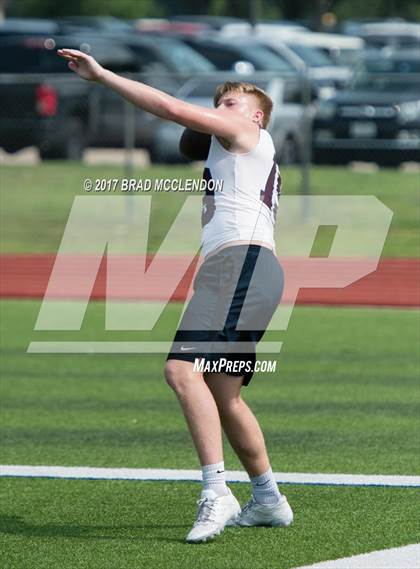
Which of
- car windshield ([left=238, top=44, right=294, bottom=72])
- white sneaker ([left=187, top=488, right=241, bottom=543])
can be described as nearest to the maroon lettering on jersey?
white sneaker ([left=187, top=488, right=241, bottom=543])

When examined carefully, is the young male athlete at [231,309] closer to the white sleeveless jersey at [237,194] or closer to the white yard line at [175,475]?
the white sleeveless jersey at [237,194]

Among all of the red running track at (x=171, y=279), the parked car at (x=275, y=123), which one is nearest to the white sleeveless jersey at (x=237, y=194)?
the red running track at (x=171, y=279)

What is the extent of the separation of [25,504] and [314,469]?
1.47 metres

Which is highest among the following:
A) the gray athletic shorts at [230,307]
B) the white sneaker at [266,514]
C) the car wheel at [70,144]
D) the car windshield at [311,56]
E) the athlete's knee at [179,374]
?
the gray athletic shorts at [230,307]

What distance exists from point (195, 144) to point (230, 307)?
0.71 metres

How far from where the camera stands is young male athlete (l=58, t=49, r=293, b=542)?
5824 mm

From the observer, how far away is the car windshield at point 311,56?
30.1 meters

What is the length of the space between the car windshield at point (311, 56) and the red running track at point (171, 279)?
14.2 m

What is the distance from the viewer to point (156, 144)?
23.4 m

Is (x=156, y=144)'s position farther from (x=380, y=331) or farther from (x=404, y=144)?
(x=380, y=331)

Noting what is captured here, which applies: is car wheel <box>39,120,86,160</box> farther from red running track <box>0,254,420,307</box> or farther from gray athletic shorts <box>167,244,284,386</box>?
gray athletic shorts <box>167,244,284,386</box>

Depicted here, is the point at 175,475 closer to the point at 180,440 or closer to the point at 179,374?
the point at 180,440

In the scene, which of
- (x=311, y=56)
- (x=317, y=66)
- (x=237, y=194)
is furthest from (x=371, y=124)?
(x=237, y=194)

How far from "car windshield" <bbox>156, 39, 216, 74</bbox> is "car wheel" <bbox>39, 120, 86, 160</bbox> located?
3815 mm
